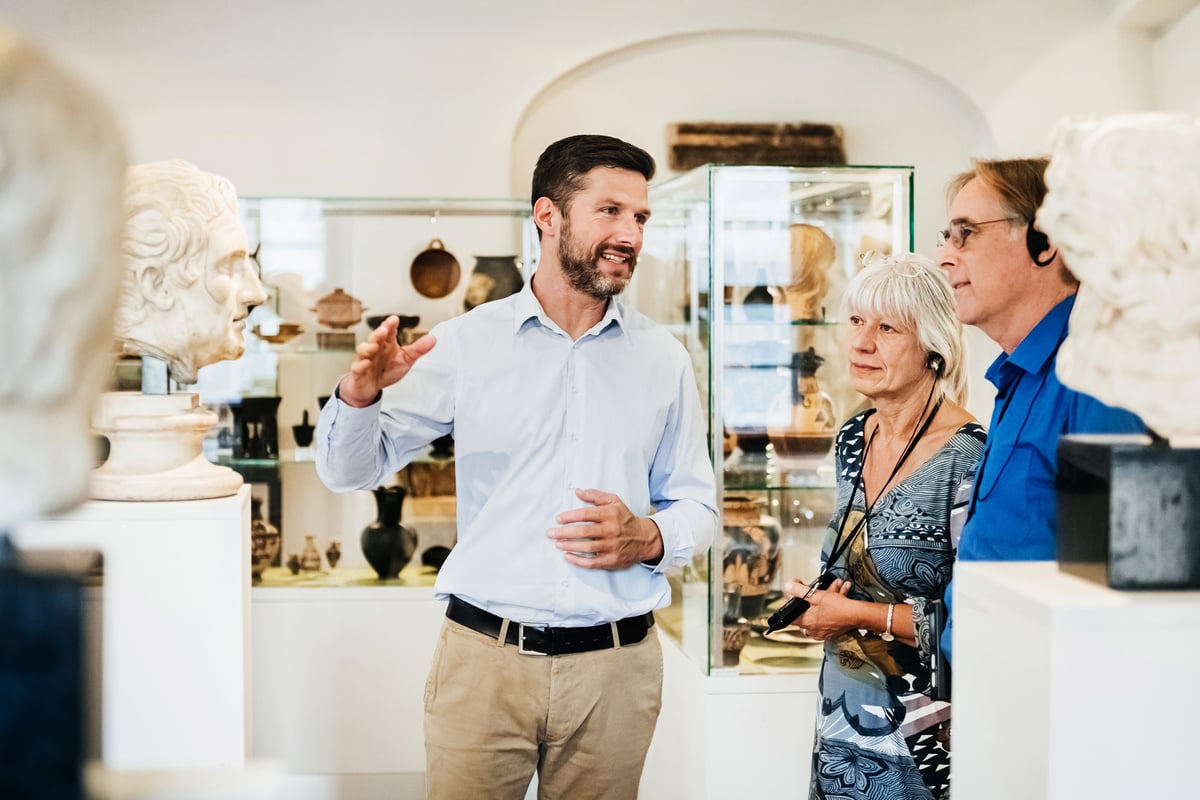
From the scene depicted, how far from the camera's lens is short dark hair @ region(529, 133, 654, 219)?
8.52 feet

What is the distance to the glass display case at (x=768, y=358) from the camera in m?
3.38

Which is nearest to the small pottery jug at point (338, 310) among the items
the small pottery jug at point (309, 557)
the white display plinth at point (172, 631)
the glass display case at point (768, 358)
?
the small pottery jug at point (309, 557)

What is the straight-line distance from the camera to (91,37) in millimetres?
4984

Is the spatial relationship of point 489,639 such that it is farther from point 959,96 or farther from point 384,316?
point 959,96

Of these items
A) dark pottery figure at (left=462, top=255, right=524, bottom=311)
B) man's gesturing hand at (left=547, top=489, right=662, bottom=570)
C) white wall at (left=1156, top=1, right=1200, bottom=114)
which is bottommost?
man's gesturing hand at (left=547, top=489, right=662, bottom=570)

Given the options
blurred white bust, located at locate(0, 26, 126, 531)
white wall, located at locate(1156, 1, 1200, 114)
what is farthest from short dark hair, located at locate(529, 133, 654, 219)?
white wall, located at locate(1156, 1, 1200, 114)

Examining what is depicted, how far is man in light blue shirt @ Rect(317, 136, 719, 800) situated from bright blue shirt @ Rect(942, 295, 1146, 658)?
2.68 feet

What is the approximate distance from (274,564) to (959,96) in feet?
12.3

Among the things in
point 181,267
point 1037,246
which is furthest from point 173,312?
point 1037,246

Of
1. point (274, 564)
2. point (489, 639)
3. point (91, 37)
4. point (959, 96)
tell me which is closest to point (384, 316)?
point (274, 564)

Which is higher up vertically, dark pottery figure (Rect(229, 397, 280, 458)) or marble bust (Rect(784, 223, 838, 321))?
marble bust (Rect(784, 223, 838, 321))

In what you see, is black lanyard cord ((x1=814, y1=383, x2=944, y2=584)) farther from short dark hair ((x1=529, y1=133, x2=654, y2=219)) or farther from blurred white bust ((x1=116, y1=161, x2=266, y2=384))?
blurred white bust ((x1=116, y1=161, x2=266, y2=384))

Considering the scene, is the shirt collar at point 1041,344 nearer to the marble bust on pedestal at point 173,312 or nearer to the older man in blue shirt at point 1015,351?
the older man in blue shirt at point 1015,351

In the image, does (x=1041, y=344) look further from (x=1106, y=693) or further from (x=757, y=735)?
(x=757, y=735)
